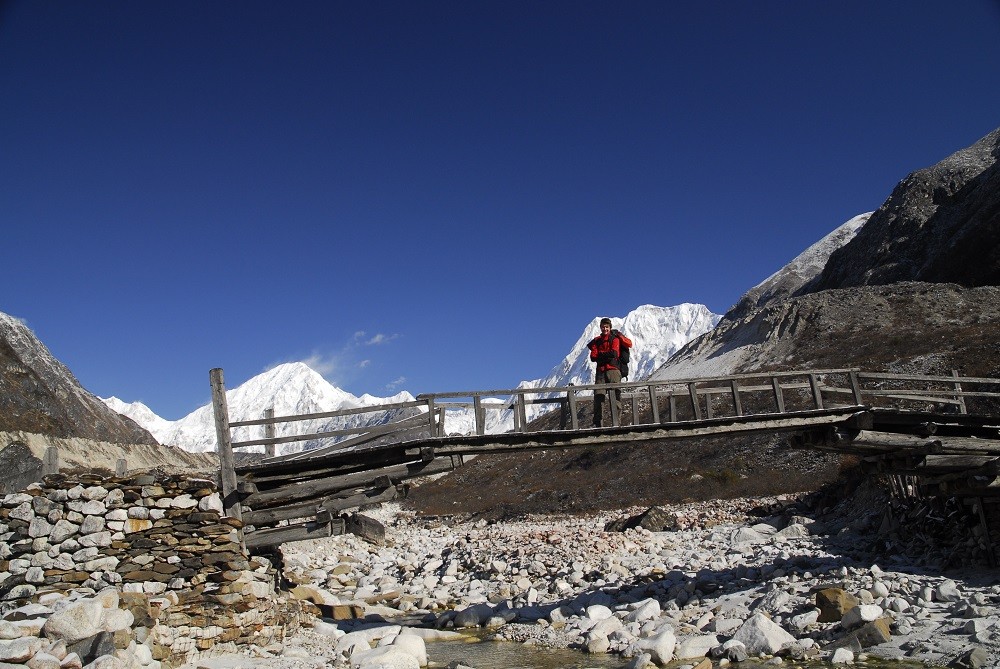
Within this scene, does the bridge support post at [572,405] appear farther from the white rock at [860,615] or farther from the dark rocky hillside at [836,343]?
the dark rocky hillside at [836,343]

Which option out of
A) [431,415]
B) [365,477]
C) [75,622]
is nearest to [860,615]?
[431,415]

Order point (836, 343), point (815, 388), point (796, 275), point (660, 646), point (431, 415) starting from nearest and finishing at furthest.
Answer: point (660, 646), point (431, 415), point (815, 388), point (836, 343), point (796, 275)

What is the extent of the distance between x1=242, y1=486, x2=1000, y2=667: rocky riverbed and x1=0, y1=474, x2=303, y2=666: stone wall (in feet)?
5.02

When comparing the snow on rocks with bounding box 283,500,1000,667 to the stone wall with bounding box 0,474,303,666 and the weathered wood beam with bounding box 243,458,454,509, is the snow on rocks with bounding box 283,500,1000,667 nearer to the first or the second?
the stone wall with bounding box 0,474,303,666

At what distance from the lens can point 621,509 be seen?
3192 cm

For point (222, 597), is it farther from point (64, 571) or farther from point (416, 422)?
point (416, 422)

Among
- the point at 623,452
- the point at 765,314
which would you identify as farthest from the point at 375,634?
the point at 765,314

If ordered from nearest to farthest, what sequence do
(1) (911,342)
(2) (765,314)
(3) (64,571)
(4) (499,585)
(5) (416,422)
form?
(3) (64,571), (5) (416,422), (4) (499,585), (1) (911,342), (2) (765,314)

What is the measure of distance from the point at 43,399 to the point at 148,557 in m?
50.5

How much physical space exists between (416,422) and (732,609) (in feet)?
24.9

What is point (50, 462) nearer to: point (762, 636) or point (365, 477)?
point (365, 477)

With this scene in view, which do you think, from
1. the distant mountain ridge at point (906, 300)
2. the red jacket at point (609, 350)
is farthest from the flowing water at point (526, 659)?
the distant mountain ridge at point (906, 300)

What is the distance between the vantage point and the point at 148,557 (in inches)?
486

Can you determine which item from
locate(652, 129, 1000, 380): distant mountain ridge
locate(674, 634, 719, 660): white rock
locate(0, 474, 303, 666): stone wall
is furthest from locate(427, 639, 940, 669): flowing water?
locate(652, 129, 1000, 380): distant mountain ridge
